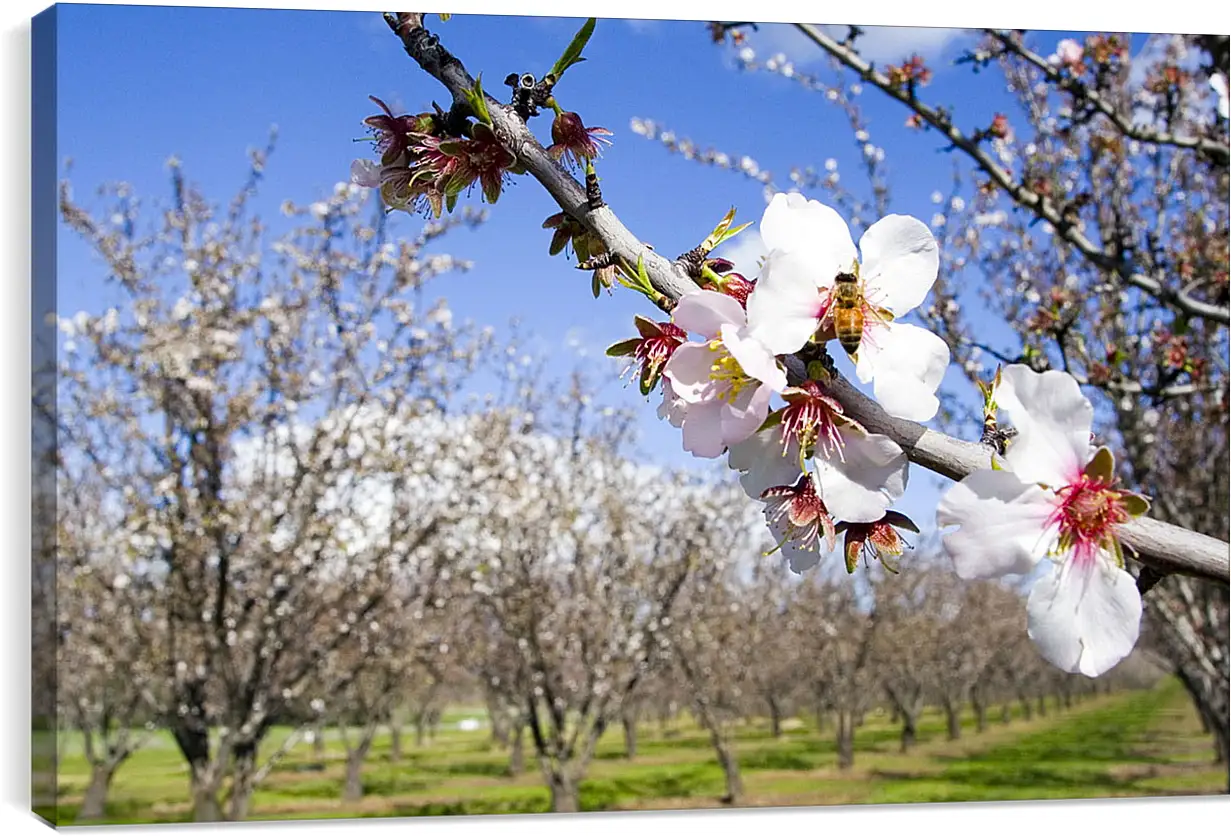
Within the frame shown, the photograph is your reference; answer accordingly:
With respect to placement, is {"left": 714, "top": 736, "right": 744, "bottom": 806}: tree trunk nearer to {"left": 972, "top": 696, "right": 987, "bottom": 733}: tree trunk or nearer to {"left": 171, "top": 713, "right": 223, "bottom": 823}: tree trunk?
{"left": 171, "top": 713, "right": 223, "bottom": 823}: tree trunk

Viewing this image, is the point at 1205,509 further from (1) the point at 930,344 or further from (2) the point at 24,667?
(1) the point at 930,344

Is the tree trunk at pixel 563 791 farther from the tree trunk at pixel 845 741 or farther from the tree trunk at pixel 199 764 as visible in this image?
the tree trunk at pixel 845 741

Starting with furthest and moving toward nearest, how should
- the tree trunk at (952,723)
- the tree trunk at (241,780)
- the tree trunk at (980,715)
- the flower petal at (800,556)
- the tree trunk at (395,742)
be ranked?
1. the tree trunk at (980,715)
2. the tree trunk at (952,723)
3. the tree trunk at (395,742)
4. the tree trunk at (241,780)
5. the flower petal at (800,556)

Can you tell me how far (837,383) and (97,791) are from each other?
6672mm

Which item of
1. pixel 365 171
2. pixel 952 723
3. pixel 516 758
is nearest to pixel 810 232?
pixel 365 171

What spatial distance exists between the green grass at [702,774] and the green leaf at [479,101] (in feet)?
17.5

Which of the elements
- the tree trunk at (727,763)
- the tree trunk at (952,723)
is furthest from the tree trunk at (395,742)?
the tree trunk at (952,723)

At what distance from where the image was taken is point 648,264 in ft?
1.79

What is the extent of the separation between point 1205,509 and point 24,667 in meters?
5.28

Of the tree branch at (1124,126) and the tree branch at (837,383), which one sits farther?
the tree branch at (1124,126)

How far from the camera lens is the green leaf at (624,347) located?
585mm

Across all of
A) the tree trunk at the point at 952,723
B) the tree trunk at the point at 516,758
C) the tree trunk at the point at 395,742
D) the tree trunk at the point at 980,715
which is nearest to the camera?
the tree trunk at the point at 516,758

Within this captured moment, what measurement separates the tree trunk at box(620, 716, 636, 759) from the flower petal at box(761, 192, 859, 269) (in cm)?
887

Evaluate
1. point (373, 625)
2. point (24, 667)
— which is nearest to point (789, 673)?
point (373, 625)
